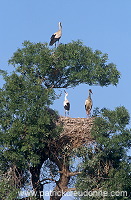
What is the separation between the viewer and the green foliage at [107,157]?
24.5m

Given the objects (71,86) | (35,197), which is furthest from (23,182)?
(71,86)

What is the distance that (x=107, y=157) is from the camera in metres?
25.2

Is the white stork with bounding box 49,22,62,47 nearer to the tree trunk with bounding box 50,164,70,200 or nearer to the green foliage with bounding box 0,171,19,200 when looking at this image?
the tree trunk with bounding box 50,164,70,200

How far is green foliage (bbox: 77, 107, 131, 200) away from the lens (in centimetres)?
2445

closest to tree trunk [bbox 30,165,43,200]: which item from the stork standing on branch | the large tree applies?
the large tree

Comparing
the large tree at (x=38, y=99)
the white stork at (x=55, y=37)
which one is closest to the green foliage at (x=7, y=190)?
the large tree at (x=38, y=99)

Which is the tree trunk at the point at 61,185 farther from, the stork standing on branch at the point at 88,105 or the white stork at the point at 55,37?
the white stork at the point at 55,37

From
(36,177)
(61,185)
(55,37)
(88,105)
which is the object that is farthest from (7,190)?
(55,37)

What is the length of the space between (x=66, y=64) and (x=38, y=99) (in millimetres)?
2429

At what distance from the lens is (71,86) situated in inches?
1089

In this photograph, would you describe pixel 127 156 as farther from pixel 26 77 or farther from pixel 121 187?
pixel 26 77

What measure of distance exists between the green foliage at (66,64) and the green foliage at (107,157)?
7.18ft

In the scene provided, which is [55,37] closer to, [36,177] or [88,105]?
[88,105]

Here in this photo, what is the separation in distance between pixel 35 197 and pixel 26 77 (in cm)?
491
